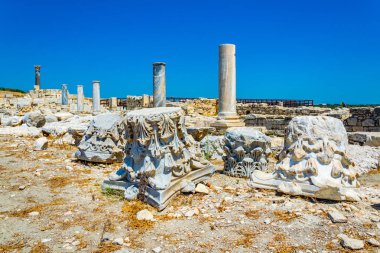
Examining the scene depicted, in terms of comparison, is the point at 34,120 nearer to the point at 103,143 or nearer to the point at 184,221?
the point at 103,143

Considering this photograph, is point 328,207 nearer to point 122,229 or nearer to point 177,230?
point 177,230

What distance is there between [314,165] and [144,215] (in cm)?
233

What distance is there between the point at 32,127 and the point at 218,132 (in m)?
7.56

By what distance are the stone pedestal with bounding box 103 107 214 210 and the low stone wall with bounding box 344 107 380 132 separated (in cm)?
983

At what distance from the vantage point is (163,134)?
14.9 feet

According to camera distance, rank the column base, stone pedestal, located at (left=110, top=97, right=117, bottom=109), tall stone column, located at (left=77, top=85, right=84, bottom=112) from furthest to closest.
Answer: stone pedestal, located at (left=110, top=97, right=117, bottom=109) → tall stone column, located at (left=77, top=85, right=84, bottom=112) → the column base

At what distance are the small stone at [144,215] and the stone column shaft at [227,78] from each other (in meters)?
7.60

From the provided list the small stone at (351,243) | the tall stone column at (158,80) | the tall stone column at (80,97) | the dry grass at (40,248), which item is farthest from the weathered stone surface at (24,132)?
the tall stone column at (80,97)

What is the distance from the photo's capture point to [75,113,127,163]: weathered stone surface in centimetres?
695

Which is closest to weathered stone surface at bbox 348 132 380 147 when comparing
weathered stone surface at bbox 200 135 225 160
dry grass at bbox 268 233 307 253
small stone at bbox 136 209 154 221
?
weathered stone surface at bbox 200 135 225 160

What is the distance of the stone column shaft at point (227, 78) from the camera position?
11234mm

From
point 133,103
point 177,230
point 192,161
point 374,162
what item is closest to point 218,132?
point 374,162

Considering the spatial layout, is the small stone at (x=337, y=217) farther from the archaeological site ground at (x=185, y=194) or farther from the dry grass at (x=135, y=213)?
the dry grass at (x=135, y=213)

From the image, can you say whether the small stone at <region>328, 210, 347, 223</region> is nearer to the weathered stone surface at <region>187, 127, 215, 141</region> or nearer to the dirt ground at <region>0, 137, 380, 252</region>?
the dirt ground at <region>0, 137, 380, 252</region>
